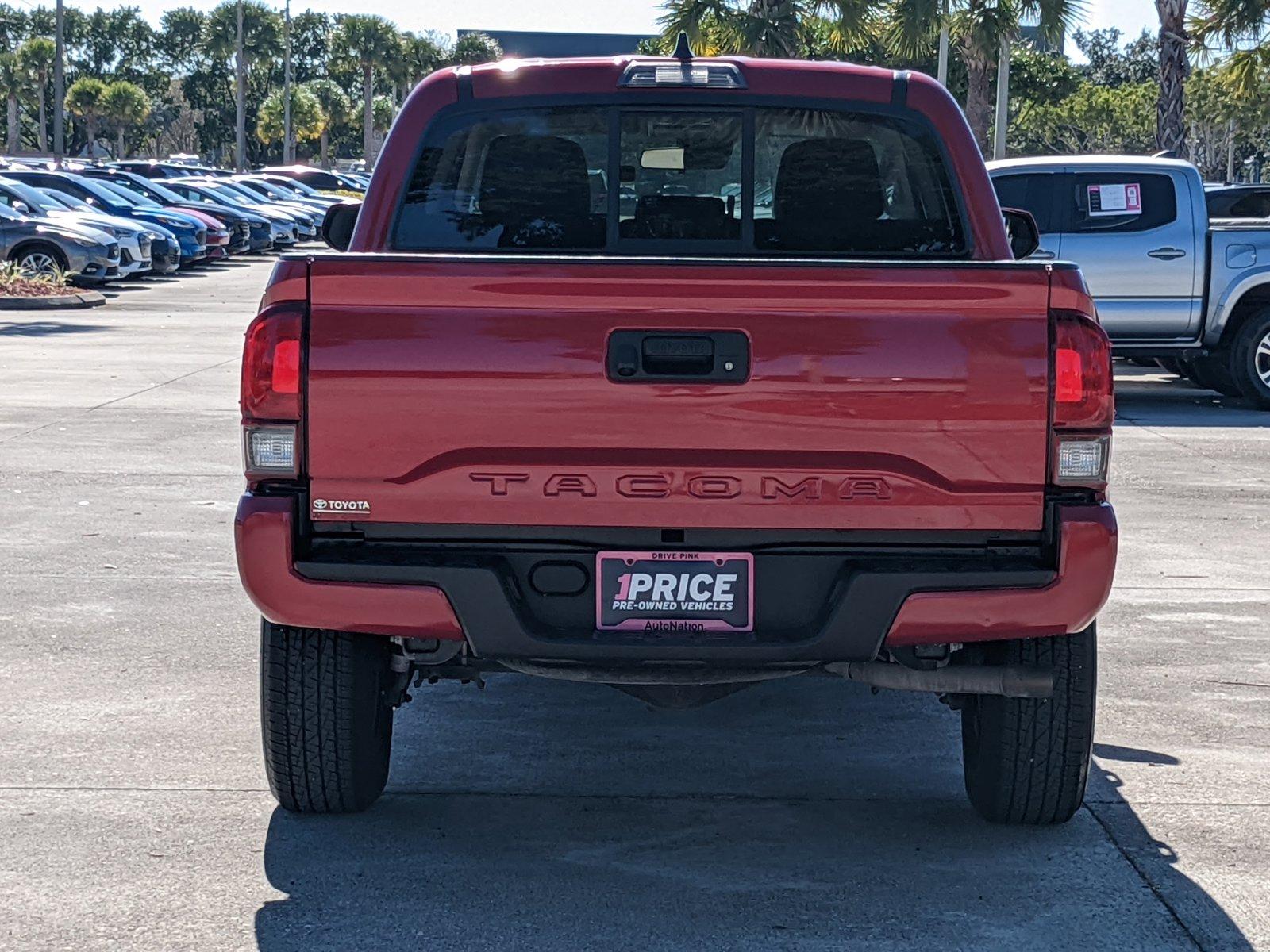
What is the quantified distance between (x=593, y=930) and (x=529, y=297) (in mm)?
1432

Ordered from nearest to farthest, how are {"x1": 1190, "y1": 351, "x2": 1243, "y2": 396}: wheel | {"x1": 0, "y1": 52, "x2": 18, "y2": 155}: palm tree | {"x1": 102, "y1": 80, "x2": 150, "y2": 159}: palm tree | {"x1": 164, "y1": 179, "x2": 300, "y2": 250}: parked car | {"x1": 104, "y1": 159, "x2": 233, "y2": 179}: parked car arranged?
1. {"x1": 1190, "y1": 351, "x2": 1243, "y2": 396}: wheel
2. {"x1": 164, "y1": 179, "x2": 300, "y2": 250}: parked car
3. {"x1": 104, "y1": 159, "x2": 233, "y2": 179}: parked car
4. {"x1": 102, "y1": 80, "x2": 150, "y2": 159}: palm tree
5. {"x1": 0, "y1": 52, "x2": 18, "y2": 155}: palm tree

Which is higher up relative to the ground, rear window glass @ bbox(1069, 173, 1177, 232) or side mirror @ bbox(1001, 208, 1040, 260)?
rear window glass @ bbox(1069, 173, 1177, 232)

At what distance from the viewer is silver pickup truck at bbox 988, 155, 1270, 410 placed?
48.9 feet

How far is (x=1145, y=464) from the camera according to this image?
12.1 metres

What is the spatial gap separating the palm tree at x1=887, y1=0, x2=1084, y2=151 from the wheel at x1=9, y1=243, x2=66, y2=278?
45.6 ft

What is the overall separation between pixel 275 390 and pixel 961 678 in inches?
69.4

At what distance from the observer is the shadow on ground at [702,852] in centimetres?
423

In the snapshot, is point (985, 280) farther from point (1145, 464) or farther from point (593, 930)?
point (1145, 464)

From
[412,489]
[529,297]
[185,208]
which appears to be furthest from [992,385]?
[185,208]

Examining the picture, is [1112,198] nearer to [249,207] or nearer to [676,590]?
[676,590]

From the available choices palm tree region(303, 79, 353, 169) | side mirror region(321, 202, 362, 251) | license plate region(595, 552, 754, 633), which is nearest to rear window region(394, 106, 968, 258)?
side mirror region(321, 202, 362, 251)

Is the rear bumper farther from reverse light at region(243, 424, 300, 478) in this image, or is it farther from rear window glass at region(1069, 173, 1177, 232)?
rear window glass at region(1069, 173, 1177, 232)

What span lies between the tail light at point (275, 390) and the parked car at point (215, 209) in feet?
102

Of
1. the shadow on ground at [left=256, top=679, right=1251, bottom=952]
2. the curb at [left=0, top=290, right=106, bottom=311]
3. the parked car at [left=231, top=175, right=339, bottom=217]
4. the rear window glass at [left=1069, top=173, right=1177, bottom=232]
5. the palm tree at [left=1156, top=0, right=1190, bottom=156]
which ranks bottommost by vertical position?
the shadow on ground at [left=256, top=679, right=1251, bottom=952]
